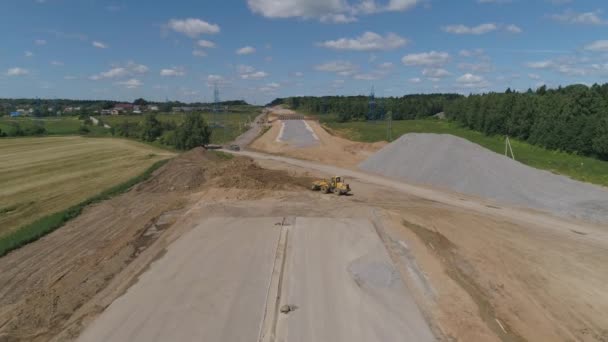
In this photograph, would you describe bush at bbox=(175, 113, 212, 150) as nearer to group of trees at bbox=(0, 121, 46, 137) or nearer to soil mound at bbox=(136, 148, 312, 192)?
soil mound at bbox=(136, 148, 312, 192)

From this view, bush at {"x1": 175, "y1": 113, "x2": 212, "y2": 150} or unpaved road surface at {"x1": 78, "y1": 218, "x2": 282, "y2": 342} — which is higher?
bush at {"x1": 175, "y1": 113, "x2": 212, "y2": 150}

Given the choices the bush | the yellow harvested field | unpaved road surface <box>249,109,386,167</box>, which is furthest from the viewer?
the bush

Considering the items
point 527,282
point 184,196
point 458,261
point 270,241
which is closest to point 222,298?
point 270,241

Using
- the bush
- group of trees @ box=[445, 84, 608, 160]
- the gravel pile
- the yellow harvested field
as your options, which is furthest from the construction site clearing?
the bush

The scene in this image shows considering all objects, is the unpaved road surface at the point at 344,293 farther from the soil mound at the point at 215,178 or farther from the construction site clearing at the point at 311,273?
the soil mound at the point at 215,178

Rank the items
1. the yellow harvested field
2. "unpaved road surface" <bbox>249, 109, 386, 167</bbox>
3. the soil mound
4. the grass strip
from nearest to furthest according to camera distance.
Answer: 1. the grass strip
2. the yellow harvested field
3. the soil mound
4. "unpaved road surface" <bbox>249, 109, 386, 167</bbox>

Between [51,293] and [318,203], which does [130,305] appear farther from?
[318,203]

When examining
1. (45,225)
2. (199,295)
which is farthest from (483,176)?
(45,225)

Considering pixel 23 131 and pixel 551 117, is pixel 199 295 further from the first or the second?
pixel 23 131

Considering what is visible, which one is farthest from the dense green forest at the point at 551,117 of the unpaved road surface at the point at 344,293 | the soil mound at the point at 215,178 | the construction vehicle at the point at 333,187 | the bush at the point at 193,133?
the bush at the point at 193,133
